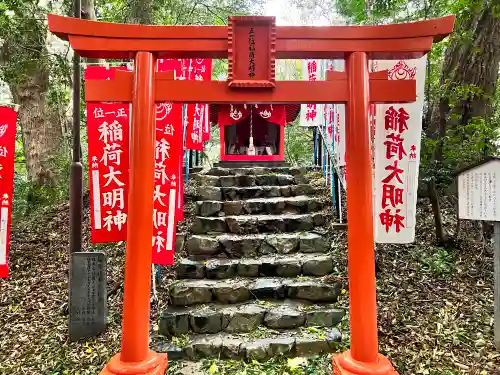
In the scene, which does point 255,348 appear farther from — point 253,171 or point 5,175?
point 253,171

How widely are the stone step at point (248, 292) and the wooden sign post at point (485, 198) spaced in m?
1.56

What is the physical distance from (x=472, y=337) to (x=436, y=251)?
151 cm

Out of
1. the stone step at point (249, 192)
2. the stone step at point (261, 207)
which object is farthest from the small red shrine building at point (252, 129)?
the stone step at point (261, 207)

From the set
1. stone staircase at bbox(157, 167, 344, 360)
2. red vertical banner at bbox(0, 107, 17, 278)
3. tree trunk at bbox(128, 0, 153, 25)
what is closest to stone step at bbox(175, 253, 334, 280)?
stone staircase at bbox(157, 167, 344, 360)

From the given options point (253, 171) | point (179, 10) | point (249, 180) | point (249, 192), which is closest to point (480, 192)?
point (249, 192)

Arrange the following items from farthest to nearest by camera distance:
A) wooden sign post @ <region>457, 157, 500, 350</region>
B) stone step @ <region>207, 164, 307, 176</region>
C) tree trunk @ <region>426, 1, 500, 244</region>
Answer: stone step @ <region>207, 164, 307, 176</region> < tree trunk @ <region>426, 1, 500, 244</region> < wooden sign post @ <region>457, 157, 500, 350</region>

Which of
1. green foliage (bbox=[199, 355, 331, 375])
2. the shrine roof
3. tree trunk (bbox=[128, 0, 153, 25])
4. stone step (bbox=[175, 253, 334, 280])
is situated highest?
tree trunk (bbox=[128, 0, 153, 25])

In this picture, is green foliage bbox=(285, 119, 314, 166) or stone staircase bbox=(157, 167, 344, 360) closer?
stone staircase bbox=(157, 167, 344, 360)

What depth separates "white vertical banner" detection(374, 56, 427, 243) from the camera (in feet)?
11.3

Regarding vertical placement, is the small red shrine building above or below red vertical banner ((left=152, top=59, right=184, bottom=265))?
above

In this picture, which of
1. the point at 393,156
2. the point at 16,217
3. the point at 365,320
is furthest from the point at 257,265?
the point at 16,217

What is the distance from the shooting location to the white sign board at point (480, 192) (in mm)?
3129

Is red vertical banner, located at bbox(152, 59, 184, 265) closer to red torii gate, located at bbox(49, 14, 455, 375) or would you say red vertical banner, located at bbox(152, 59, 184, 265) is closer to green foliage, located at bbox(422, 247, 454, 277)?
red torii gate, located at bbox(49, 14, 455, 375)

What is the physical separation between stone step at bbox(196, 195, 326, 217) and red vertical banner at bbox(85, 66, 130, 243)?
5.66 ft
